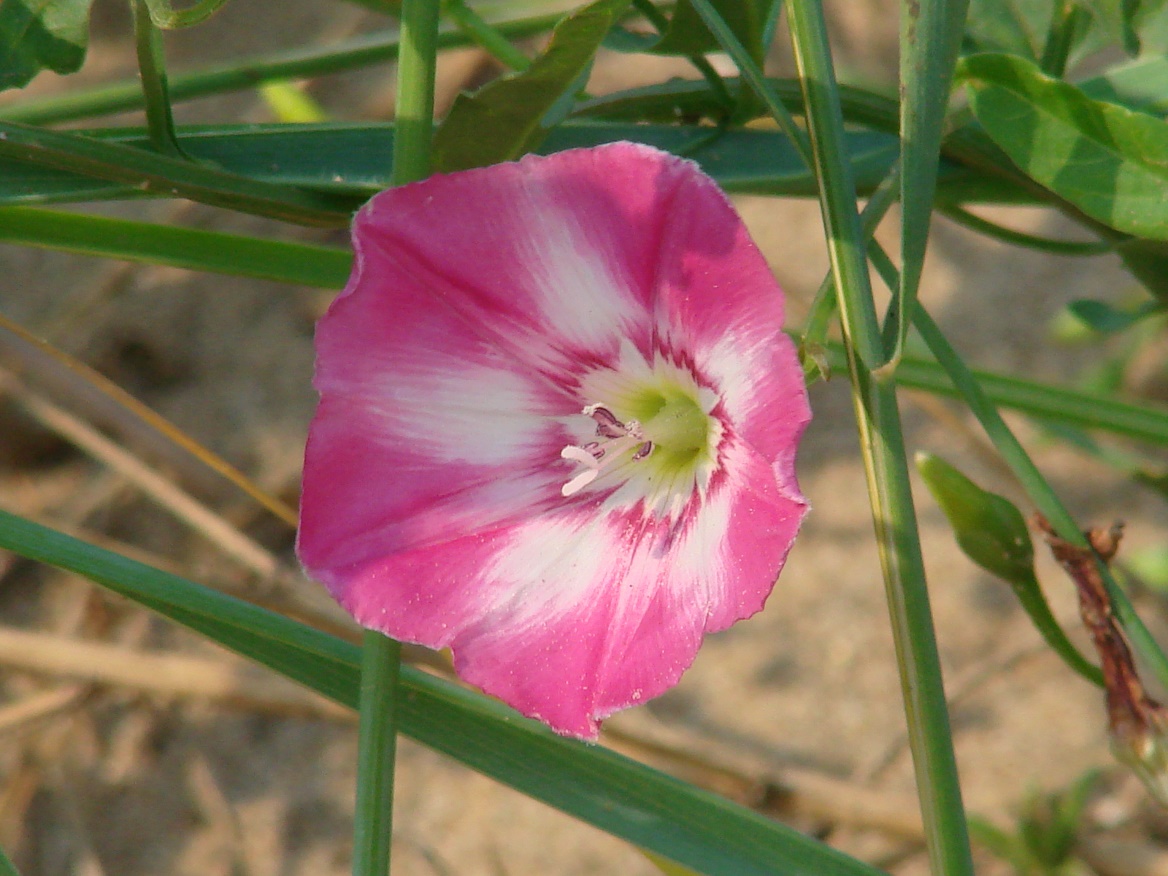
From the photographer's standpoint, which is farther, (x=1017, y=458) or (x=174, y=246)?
(x=174, y=246)

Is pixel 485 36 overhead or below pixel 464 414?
overhead

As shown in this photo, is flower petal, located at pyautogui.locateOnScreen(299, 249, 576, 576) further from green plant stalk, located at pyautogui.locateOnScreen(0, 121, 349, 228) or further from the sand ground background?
the sand ground background

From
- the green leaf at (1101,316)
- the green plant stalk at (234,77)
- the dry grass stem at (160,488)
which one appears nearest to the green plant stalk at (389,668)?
the green plant stalk at (234,77)

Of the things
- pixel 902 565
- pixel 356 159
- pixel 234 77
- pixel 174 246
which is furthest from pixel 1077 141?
pixel 234 77

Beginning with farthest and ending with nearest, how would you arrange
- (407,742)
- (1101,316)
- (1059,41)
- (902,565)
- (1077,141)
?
(407,742), (1101,316), (1059,41), (1077,141), (902,565)

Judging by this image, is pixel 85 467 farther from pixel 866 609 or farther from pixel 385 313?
pixel 385 313

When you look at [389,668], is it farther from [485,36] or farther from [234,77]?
[234,77]

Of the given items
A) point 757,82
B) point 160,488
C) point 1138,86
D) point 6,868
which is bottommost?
point 6,868
